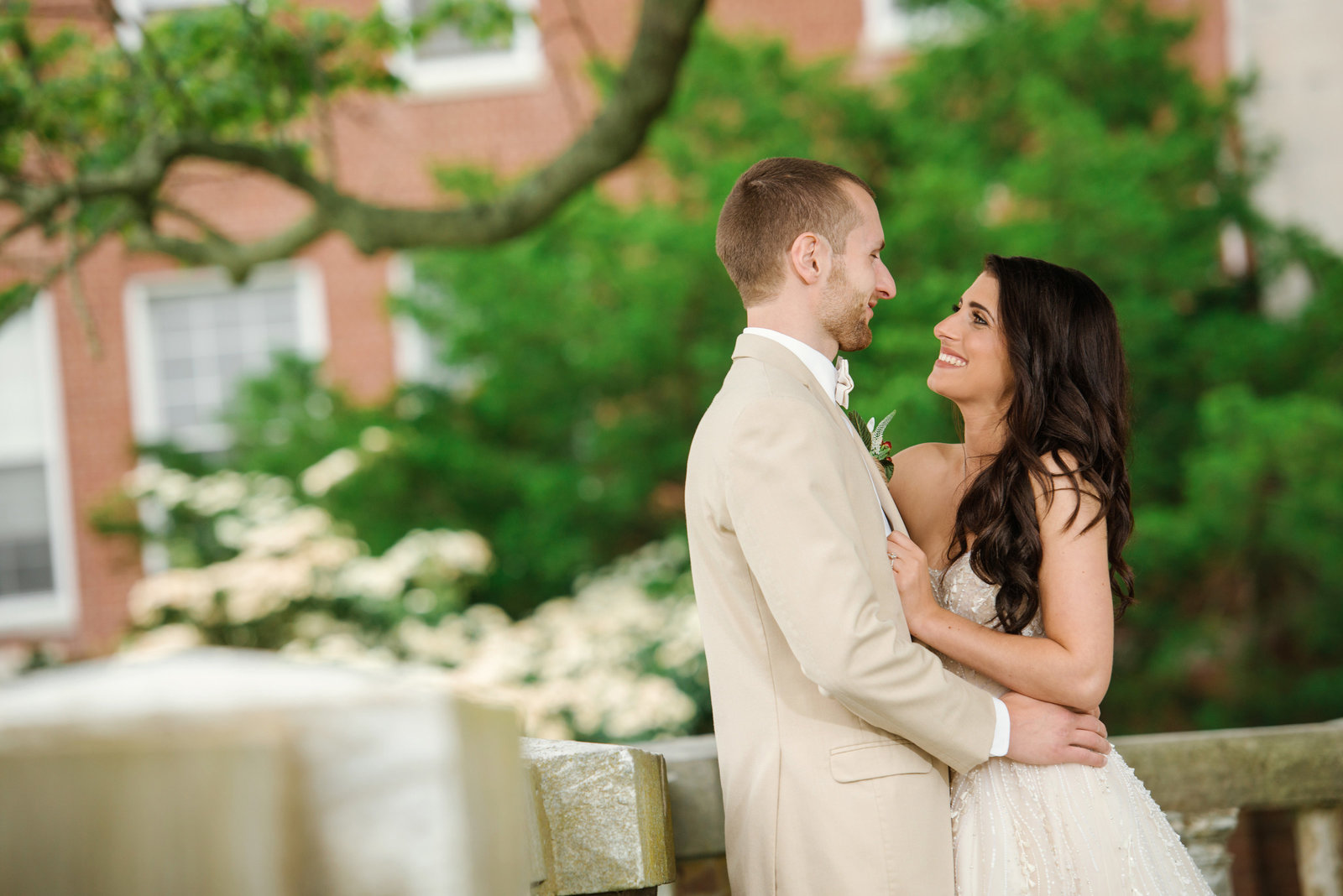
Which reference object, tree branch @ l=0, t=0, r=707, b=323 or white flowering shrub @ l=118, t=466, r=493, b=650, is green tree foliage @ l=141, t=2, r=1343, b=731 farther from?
tree branch @ l=0, t=0, r=707, b=323

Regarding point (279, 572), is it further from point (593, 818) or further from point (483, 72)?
point (593, 818)

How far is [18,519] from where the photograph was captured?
1120 cm

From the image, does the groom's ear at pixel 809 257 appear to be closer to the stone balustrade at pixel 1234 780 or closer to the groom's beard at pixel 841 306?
the groom's beard at pixel 841 306

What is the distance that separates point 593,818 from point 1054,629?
0.92 m

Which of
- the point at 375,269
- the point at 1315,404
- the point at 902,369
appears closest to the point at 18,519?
the point at 375,269

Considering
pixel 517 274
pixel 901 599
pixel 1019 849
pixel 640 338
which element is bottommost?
pixel 1019 849

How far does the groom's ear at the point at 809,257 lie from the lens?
2.20 m

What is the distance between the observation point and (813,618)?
1.94m

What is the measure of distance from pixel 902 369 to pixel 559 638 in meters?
2.51

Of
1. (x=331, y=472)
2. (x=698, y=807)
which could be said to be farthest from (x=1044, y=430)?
(x=331, y=472)

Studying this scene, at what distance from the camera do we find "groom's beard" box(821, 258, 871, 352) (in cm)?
224

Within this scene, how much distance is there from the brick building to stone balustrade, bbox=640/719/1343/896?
8.12 metres

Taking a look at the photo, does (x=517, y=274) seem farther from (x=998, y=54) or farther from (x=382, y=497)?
(x=998, y=54)

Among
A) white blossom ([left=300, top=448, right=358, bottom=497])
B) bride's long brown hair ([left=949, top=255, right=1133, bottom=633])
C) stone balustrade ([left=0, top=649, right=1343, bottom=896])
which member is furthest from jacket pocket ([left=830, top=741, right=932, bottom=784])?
white blossom ([left=300, top=448, right=358, bottom=497])
